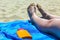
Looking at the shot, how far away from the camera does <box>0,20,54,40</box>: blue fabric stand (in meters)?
2.31

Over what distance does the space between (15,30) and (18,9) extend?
1378 millimetres

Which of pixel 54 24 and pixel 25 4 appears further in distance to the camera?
pixel 25 4

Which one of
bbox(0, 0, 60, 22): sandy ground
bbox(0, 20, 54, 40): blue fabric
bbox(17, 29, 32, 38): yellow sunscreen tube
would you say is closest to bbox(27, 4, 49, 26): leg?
bbox(0, 20, 54, 40): blue fabric

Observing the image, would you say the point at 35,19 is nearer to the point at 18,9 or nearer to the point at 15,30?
the point at 15,30

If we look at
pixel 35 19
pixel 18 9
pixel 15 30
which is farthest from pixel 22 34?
pixel 18 9

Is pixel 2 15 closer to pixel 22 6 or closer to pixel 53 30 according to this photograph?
pixel 22 6

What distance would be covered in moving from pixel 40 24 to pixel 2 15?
123cm

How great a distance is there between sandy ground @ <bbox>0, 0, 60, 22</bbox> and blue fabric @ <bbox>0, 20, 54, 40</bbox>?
1.35ft

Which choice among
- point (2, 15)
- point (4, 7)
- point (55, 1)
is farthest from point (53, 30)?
point (55, 1)

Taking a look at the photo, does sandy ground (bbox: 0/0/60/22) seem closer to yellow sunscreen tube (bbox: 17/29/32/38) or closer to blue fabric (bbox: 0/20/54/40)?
blue fabric (bbox: 0/20/54/40)

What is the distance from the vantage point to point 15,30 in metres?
2.56

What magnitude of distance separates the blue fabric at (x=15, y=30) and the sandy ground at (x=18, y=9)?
1.35ft

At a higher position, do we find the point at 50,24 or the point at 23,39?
the point at 50,24

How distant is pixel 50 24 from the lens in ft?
7.32
